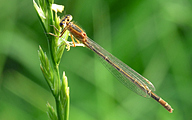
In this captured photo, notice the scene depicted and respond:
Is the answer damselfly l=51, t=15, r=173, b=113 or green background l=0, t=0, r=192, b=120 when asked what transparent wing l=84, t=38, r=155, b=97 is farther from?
green background l=0, t=0, r=192, b=120

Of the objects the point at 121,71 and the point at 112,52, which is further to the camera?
the point at 112,52

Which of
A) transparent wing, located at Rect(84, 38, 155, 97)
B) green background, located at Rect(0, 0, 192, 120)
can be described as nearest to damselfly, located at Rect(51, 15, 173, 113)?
transparent wing, located at Rect(84, 38, 155, 97)

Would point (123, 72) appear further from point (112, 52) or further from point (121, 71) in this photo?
point (112, 52)

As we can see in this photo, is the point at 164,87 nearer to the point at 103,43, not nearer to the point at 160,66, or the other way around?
the point at 160,66

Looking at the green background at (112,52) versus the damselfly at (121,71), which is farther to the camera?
the green background at (112,52)

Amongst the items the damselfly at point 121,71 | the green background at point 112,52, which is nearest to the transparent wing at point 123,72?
the damselfly at point 121,71

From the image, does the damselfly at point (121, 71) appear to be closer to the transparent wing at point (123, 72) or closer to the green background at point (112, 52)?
the transparent wing at point (123, 72)

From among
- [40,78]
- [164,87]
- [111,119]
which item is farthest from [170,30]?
[40,78]

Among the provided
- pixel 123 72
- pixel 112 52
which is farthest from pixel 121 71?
pixel 112 52
